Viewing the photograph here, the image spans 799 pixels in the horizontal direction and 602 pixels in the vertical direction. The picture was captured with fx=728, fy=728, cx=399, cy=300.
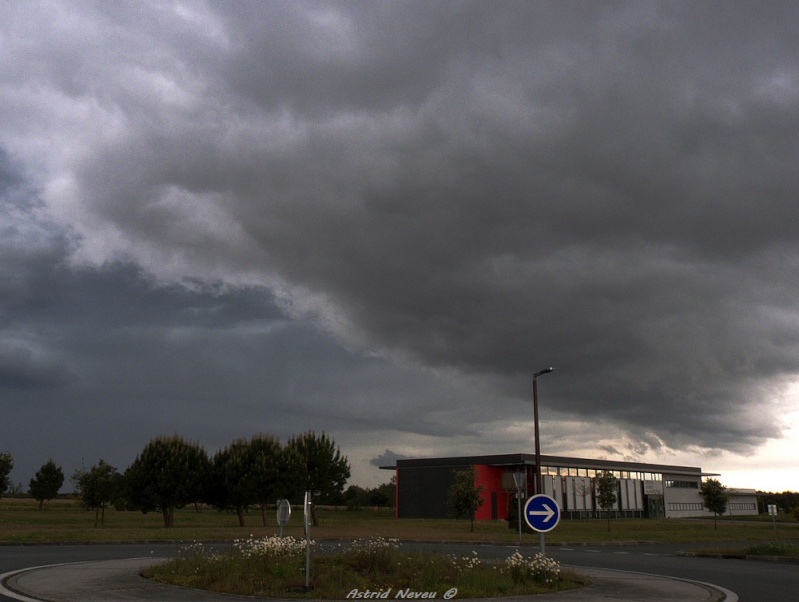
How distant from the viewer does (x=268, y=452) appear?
5075 cm

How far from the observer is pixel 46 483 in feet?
270

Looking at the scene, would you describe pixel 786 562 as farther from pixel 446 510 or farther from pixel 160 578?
pixel 446 510

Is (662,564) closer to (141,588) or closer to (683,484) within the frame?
(141,588)

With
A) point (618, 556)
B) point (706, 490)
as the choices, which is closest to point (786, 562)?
point (618, 556)

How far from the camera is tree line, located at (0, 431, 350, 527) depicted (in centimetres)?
4706

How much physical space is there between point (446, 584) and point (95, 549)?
17.7 metres

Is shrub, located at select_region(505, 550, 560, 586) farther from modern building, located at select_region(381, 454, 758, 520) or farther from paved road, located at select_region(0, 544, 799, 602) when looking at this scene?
modern building, located at select_region(381, 454, 758, 520)

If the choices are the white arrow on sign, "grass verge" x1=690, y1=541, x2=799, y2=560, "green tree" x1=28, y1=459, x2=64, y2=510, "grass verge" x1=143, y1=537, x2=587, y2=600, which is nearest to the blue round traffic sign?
the white arrow on sign

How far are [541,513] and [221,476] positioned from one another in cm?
4177

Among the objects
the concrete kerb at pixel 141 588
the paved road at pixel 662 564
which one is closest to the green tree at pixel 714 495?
the paved road at pixel 662 564

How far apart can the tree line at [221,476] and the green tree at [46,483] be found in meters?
33.4

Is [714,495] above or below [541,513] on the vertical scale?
below

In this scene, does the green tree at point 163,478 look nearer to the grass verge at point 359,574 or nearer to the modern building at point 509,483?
the modern building at point 509,483

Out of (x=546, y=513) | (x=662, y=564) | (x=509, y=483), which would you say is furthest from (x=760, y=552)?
(x=509, y=483)
